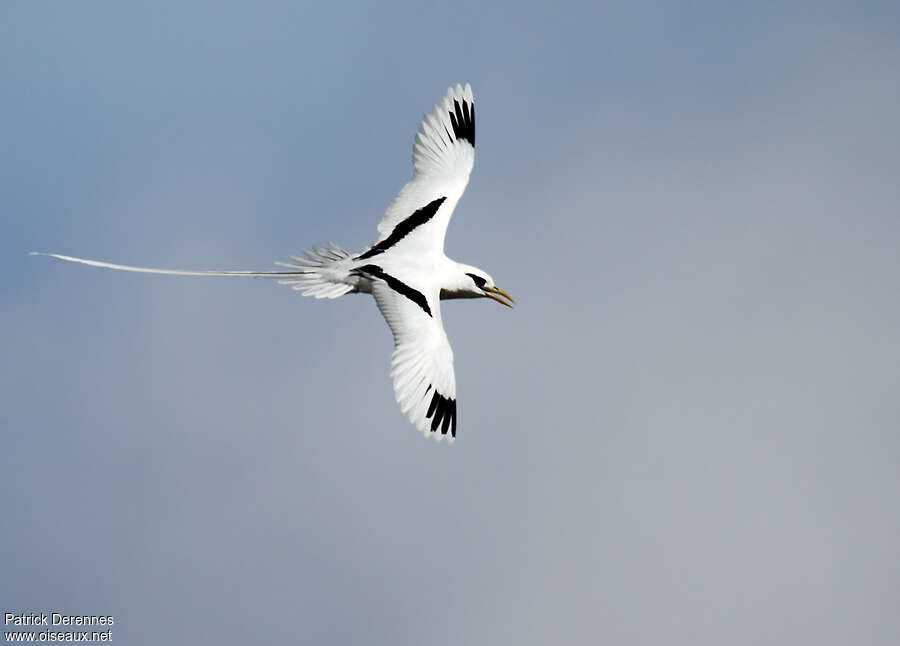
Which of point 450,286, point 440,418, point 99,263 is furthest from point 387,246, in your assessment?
point 99,263

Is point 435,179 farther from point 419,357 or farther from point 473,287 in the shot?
point 419,357

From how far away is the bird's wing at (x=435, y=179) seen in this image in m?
27.5

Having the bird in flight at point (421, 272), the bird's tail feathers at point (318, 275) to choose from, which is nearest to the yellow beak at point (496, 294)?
the bird in flight at point (421, 272)

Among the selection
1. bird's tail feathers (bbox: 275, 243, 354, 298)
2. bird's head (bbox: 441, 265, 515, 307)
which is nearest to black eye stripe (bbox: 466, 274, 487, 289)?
bird's head (bbox: 441, 265, 515, 307)

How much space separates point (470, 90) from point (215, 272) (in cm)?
983

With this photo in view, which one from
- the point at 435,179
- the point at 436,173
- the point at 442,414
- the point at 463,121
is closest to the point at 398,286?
the point at 442,414

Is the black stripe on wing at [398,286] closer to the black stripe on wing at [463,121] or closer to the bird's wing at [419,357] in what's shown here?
the bird's wing at [419,357]

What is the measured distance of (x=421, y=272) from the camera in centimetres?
2603

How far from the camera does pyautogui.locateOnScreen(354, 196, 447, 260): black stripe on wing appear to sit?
26.5 meters

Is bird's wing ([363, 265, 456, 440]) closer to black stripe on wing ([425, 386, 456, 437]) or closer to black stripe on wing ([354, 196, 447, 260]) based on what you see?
black stripe on wing ([425, 386, 456, 437])

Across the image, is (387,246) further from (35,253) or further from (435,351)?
(35,253)

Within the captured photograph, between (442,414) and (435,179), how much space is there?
8.23 metres

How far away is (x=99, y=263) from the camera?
23.2 metres

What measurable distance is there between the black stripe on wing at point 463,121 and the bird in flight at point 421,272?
3cm
